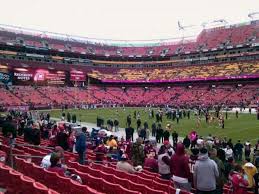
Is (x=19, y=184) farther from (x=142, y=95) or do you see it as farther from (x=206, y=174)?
(x=142, y=95)

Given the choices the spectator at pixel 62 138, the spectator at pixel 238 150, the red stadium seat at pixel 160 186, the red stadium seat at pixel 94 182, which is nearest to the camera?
the red stadium seat at pixel 94 182

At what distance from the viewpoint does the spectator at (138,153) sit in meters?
12.0

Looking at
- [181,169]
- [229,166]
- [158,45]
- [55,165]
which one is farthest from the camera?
[158,45]

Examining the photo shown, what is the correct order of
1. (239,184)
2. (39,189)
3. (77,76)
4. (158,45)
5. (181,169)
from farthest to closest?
1. (158,45)
2. (77,76)
3. (239,184)
4. (181,169)
5. (39,189)

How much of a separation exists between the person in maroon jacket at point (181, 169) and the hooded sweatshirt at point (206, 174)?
1.56 feet

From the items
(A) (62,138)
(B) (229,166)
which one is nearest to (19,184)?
(B) (229,166)

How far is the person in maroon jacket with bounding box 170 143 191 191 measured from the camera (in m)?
7.40

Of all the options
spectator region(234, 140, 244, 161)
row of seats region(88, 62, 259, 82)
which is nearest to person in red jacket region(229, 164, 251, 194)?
spectator region(234, 140, 244, 161)

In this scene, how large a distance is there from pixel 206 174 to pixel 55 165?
2.88 m

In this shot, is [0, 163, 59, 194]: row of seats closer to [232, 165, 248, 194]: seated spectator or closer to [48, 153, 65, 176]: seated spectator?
[48, 153, 65, 176]: seated spectator

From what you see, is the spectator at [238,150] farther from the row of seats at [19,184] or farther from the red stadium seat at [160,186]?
the row of seats at [19,184]

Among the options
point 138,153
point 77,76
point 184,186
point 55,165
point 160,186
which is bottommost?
point 160,186

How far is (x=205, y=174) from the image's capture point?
272 inches

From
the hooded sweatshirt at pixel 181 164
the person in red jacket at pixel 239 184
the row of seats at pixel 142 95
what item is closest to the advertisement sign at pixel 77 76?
the row of seats at pixel 142 95
